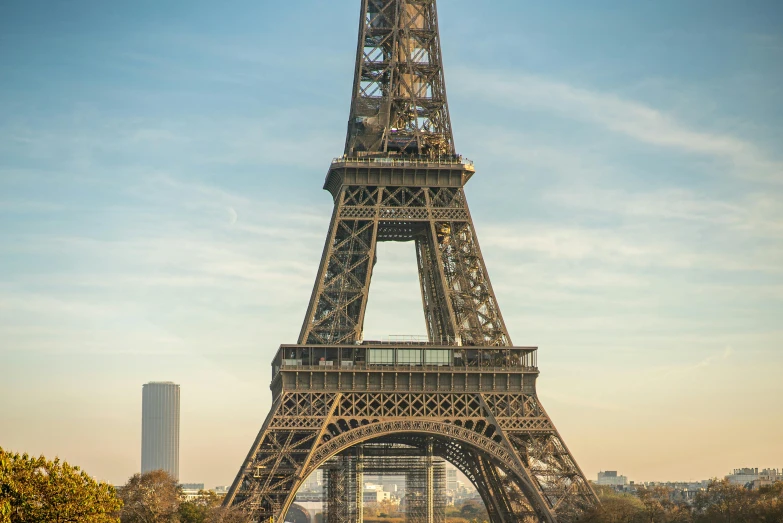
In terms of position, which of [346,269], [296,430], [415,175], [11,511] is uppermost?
[415,175]

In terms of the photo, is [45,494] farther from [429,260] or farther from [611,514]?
[429,260]

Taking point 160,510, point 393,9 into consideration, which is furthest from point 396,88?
point 160,510

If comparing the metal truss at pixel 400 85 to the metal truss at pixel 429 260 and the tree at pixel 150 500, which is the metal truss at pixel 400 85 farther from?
the tree at pixel 150 500

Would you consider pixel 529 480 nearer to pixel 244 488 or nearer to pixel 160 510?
pixel 244 488

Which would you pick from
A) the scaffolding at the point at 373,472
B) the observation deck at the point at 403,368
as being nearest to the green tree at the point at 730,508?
the observation deck at the point at 403,368

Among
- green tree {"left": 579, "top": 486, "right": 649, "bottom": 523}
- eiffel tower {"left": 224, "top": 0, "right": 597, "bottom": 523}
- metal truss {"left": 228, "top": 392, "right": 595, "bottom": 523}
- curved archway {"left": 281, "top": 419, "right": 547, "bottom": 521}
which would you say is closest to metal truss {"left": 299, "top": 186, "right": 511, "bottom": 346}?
eiffel tower {"left": 224, "top": 0, "right": 597, "bottom": 523}

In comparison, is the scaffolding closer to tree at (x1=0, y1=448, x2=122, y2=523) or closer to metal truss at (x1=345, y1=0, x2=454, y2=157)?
metal truss at (x1=345, y1=0, x2=454, y2=157)

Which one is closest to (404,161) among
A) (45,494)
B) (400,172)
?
(400,172)
